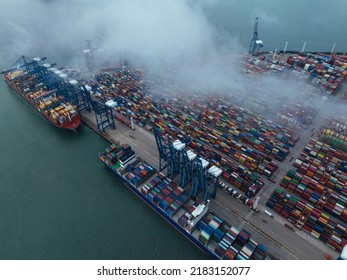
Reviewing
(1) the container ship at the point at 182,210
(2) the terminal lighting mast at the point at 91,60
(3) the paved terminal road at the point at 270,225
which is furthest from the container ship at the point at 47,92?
(3) the paved terminal road at the point at 270,225

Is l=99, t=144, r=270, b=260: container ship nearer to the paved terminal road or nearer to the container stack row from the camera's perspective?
the container stack row

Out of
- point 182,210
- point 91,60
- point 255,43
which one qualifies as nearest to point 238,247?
point 182,210

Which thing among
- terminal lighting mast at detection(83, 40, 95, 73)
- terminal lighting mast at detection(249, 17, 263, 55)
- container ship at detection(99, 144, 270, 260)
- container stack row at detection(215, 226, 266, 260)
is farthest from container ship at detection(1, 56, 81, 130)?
terminal lighting mast at detection(249, 17, 263, 55)

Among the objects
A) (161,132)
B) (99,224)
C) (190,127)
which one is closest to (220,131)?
Answer: (190,127)

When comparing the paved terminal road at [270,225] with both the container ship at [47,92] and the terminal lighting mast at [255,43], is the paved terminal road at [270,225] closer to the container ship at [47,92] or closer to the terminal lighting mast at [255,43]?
the container ship at [47,92]

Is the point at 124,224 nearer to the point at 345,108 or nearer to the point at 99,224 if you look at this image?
the point at 99,224
